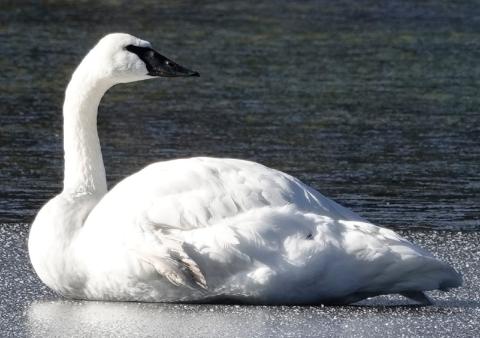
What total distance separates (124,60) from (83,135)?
0.48m

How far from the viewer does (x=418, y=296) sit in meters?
6.35

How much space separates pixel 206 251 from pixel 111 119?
22.3ft

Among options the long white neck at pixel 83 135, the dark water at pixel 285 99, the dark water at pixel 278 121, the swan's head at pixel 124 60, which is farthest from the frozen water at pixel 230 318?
the dark water at pixel 285 99

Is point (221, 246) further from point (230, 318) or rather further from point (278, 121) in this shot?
point (278, 121)

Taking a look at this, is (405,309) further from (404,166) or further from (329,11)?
(329,11)

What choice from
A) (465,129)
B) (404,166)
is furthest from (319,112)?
(404,166)

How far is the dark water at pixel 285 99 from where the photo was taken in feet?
32.9

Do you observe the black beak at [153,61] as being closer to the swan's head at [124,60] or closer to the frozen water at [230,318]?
the swan's head at [124,60]

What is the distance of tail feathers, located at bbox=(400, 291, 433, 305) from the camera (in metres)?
6.29

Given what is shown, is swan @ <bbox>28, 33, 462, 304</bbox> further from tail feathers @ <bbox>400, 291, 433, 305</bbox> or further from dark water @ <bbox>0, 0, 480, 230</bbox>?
dark water @ <bbox>0, 0, 480, 230</bbox>

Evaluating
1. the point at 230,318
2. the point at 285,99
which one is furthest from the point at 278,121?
the point at 230,318

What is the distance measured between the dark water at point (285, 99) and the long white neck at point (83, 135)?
5.87 feet

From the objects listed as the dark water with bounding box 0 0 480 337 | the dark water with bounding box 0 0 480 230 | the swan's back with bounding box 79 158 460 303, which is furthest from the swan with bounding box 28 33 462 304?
the dark water with bounding box 0 0 480 230

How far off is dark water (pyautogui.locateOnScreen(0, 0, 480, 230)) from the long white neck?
5.87ft
